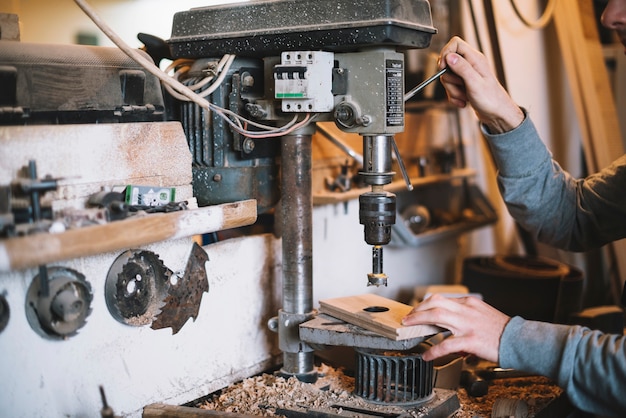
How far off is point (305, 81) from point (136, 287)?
47 centimetres

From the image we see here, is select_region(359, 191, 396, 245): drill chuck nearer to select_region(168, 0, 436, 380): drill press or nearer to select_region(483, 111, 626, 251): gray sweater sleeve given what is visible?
select_region(168, 0, 436, 380): drill press

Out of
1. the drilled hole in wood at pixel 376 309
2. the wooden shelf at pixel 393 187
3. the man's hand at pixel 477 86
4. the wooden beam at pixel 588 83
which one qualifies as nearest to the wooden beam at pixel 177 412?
the drilled hole in wood at pixel 376 309

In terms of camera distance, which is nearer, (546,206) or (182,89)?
(182,89)

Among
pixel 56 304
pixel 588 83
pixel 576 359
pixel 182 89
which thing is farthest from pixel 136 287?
pixel 588 83

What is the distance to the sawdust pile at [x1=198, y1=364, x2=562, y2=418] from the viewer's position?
133cm

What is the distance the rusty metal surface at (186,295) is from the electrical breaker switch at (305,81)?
13.8 inches

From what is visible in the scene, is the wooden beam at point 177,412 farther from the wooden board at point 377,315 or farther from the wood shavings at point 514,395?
the wood shavings at point 514,395

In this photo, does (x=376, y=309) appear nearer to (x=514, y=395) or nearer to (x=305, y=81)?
(x=514, y=395)

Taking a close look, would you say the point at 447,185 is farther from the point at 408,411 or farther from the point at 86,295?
the point at 86,295

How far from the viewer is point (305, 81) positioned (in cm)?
129

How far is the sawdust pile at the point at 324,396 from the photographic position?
1.33 metres

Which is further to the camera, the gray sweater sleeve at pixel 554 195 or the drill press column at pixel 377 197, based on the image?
the gray sweater sleeve at pixel 554 195

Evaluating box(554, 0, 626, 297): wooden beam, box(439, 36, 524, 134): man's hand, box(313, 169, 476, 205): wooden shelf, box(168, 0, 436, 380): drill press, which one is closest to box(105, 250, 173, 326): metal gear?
box(168, 0, 436, 380): drill press

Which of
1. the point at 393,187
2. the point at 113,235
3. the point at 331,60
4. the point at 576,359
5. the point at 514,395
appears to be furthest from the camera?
the point at 393,187
